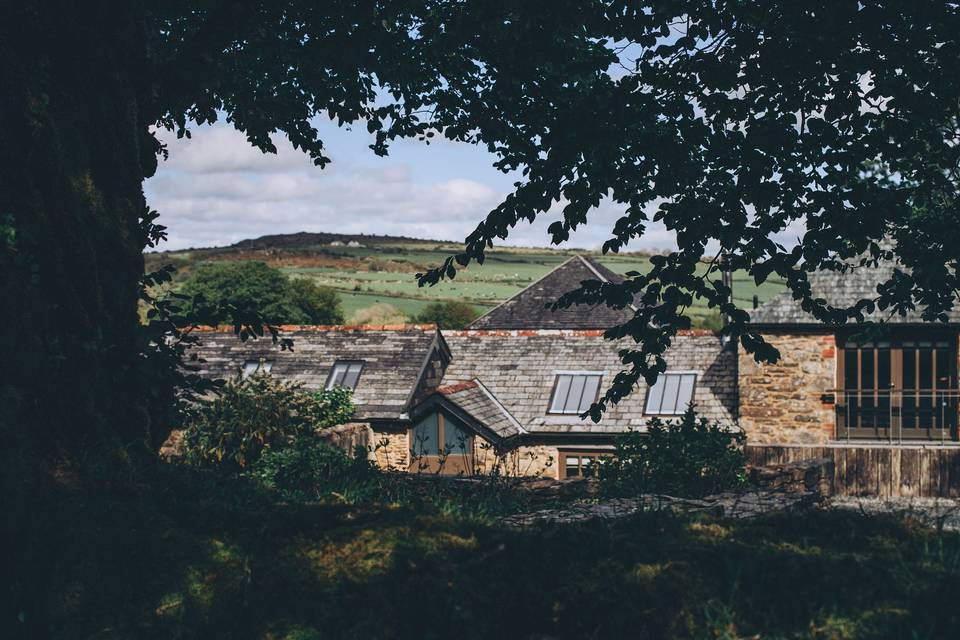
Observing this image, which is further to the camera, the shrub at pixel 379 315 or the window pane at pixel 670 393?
the shrub at pixel 379 315

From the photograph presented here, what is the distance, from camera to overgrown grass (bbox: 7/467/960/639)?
377cm

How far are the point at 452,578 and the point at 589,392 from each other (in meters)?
20.7

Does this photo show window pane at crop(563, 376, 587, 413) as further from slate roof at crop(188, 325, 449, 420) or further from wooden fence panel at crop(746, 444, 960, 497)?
wooden fence panel at crop(746, 444, 960, 497)

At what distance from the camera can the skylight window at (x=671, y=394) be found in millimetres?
23781

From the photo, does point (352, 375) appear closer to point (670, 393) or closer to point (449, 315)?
point (670, 393)

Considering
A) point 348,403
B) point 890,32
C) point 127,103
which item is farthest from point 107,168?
point 348,403

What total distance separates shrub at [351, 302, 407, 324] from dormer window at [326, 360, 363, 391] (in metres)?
22.8

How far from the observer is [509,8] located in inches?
321

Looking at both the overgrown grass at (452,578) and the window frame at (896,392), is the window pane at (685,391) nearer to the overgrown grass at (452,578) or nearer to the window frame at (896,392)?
the window frame at (896,392)

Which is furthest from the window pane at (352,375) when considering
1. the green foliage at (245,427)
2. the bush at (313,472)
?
the bush at (313,472)

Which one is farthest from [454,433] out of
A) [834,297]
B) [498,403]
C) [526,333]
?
[834,297]

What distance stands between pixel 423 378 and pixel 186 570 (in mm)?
20732

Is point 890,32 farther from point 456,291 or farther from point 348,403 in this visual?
point 456,291

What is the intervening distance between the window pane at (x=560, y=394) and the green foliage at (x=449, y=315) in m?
21.4
